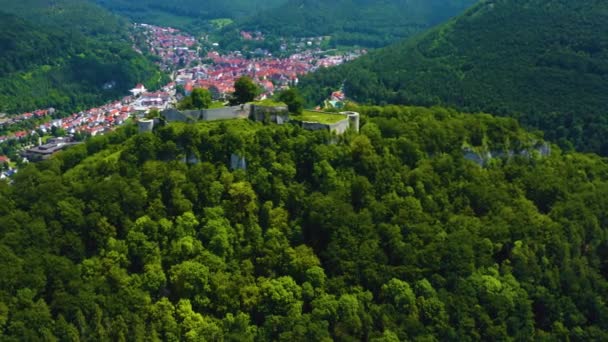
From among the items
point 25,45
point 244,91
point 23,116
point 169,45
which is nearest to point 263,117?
point 244,91

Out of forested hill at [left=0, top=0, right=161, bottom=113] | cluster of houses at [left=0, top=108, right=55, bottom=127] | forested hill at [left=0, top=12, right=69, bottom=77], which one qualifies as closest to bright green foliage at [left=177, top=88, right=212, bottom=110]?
cluster of houses at [left=0, top=108, right=55, bottom=127]

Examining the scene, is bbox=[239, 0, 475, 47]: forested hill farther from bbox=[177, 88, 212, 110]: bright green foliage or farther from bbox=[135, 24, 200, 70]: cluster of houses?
bbox=[177, 88, 212, 110]: bright green foliage

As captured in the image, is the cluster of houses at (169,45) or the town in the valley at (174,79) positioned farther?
the cluster of houses at (169,45)

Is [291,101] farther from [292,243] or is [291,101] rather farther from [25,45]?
[25,45]

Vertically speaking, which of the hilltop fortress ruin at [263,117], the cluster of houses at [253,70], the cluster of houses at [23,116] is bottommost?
the cluster of houses at [253,70]

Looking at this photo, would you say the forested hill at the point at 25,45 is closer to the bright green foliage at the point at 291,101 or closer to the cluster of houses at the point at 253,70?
the cluster of houses at the point at 253,70

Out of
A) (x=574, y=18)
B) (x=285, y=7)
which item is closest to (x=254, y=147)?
(x=574, y=18)

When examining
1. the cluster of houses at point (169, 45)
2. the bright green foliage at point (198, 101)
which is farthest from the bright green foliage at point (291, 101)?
the cluster of houses at point (169, 45)

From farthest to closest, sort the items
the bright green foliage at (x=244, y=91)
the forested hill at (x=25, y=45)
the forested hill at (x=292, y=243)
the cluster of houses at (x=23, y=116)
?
the forested hill at (x=25, y=45) → the cluster of houses at (x=23, y=116) → the bright green foliage at (x=244, y=91) → the forested hill at (x=292, y=243)
